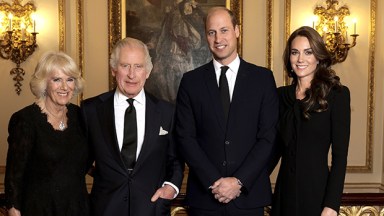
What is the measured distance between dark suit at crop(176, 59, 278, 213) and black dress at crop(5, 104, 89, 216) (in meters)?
0.65

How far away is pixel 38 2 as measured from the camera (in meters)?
6.73

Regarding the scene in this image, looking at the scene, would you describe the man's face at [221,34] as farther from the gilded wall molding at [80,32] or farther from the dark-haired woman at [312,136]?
the gilded wall molding at [80,32]

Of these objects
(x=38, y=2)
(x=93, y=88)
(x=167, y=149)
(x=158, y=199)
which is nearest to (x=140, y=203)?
(x=158, y=199)

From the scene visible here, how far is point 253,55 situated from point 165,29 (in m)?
1.29

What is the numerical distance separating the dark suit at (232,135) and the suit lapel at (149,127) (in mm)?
141

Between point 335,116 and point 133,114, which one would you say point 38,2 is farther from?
point 335,116

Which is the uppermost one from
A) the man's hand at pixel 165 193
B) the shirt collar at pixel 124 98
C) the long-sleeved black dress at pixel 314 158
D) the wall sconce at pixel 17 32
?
the wall sconce at pixel 17 32

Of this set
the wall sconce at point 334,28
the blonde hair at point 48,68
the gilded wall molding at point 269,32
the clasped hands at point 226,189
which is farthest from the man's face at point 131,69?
the wall sconce at point 334,28

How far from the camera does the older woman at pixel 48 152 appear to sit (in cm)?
273

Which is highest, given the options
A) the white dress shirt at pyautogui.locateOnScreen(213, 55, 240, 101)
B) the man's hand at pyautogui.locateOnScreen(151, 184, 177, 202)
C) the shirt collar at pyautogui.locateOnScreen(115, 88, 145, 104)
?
the white dress shirt at pyautogui.locateOnScreen(213, 55, 240, 101)

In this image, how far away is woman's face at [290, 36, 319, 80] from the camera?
2.90 m

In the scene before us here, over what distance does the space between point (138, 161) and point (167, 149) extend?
0.23 metres

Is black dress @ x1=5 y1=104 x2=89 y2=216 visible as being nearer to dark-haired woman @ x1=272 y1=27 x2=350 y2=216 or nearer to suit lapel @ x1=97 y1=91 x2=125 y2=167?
suit lapel @ x1=97 y1=91 x2=125 y2=167

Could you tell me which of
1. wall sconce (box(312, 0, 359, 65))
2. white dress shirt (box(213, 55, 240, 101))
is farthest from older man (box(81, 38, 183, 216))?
wall sconce (box(312, 0, 359, 65))
